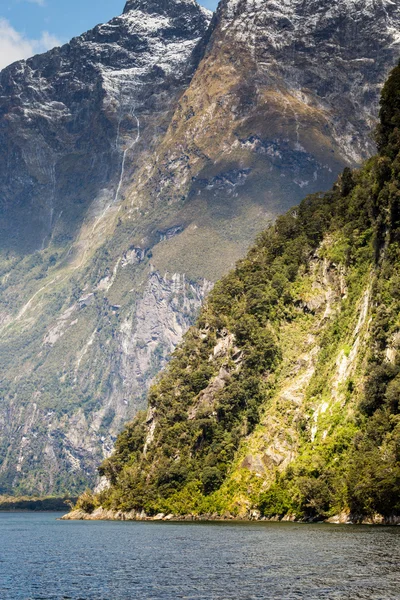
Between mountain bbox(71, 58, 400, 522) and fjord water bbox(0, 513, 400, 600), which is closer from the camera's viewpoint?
fjord water bbox(0, 513, 400, 600)

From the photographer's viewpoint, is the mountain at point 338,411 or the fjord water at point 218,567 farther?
the mountain at point 338,411

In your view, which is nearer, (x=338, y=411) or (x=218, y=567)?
(x=218, y=567)

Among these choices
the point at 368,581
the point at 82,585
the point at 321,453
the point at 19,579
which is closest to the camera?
the point at 368,581

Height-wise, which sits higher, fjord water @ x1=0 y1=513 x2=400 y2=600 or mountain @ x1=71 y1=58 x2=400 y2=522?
mountain @ x1=71 y1=58 x2=400 y2=522

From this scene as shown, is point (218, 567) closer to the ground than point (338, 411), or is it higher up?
closer to the ground

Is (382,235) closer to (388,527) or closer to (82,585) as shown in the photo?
(388,527)

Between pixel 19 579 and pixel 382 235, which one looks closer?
pixel 19 579

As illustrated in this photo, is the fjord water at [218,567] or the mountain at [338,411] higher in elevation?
the mountain at [338,411]

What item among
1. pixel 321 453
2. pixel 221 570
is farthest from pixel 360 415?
pixel 221 570
